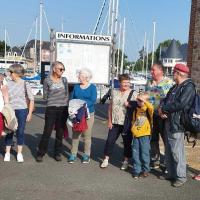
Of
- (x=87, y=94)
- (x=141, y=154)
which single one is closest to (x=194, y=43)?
(x=87, y=94)

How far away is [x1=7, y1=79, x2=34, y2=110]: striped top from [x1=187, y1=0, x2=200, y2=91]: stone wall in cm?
540

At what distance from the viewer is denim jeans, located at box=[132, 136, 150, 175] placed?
6.76m

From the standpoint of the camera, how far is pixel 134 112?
6.98m

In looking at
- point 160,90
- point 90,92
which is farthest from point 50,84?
point 160,90

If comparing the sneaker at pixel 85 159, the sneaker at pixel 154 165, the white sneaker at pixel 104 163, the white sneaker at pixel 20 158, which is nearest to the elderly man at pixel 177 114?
the sneaker at pixel 154 165

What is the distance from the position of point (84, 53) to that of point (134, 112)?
6.42 meters

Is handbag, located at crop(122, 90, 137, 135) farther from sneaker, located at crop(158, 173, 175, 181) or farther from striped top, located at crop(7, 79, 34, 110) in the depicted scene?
striped top, located at crop(7, 79, 34, 110)

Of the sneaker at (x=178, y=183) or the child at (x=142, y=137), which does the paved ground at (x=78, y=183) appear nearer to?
the sneaker at (x=178, y=183)

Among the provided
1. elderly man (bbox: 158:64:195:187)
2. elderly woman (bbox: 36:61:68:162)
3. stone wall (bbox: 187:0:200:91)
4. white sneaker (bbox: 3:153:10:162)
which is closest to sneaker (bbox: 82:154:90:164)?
elderly woman (bbox: 36:61:68:162)

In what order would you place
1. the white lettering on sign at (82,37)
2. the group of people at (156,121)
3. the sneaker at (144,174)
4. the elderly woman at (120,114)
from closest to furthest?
the group of people at (156,121), the sneaker at (144,174), the elderly woman at (120,114), the white lettering on sign at (82,37)

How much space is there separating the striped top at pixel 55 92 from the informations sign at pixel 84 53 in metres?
5.30

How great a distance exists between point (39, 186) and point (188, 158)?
349cm

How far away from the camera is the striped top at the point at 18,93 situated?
24.1 ft

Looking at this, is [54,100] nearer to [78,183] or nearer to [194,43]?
[78,183]
